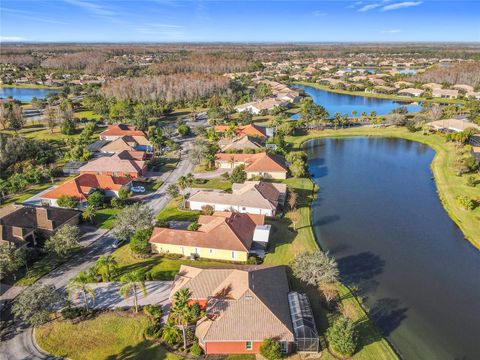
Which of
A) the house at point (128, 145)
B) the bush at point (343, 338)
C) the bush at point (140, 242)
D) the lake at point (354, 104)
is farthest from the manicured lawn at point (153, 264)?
the lake at point (354, 104)

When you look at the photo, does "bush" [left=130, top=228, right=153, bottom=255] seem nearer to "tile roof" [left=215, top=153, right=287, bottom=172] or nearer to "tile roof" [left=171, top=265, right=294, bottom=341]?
"tile roof" [left=171, top=265, right=294, bottom=341]

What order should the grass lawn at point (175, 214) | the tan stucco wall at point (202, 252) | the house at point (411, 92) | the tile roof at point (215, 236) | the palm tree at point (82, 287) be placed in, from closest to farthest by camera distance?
the palm tree at point (82, 287), the tan stucco wall at point (202, 252), the tile roof at point (215, 236), the grass lawn at point (175, 214), the house at point (411, 92)

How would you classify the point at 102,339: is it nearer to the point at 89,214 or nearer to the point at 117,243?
the point at 117,243

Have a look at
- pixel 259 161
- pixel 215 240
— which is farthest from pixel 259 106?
pixel 215 240

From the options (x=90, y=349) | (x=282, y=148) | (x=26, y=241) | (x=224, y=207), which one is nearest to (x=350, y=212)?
(x=224, y=207)

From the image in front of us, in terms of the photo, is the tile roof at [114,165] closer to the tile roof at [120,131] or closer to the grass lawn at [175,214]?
the grass lawn at [175,214]

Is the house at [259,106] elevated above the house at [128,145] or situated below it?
above
